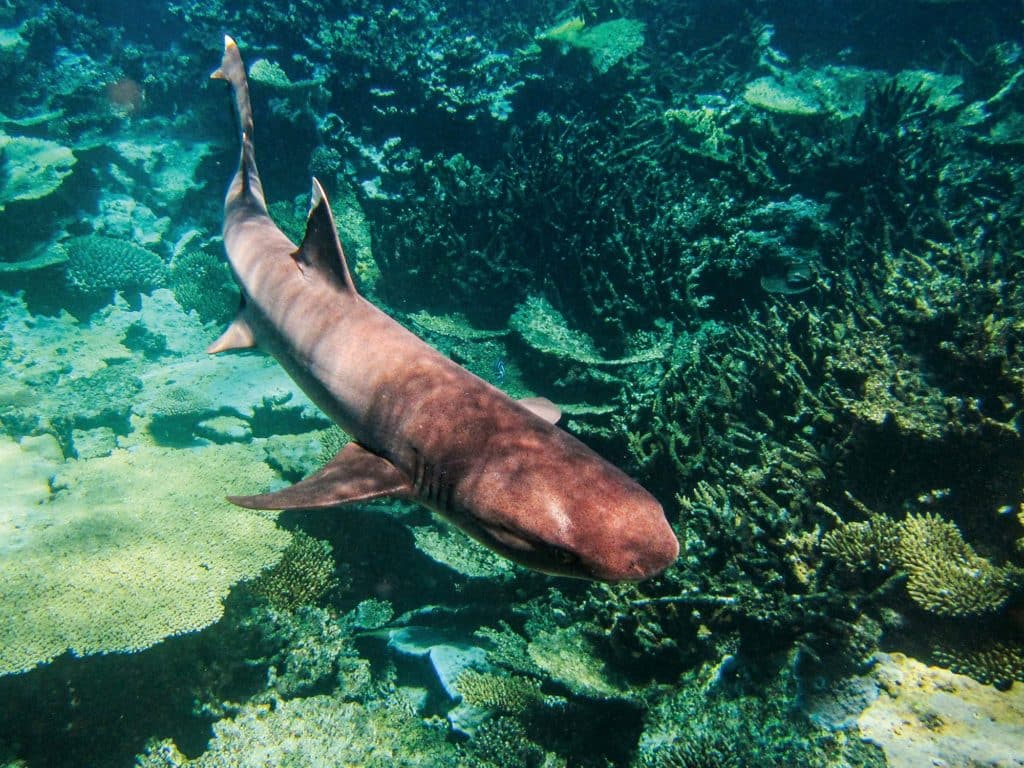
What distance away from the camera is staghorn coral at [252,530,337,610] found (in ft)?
16.0

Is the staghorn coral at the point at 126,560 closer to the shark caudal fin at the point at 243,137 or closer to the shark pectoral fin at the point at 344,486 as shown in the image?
the shark pectoral fin at the point at 344,486

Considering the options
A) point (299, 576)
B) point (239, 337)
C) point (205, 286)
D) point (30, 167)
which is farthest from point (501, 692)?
point (30, 167)

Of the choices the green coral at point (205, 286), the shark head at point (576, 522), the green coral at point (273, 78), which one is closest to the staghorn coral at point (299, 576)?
the shark head at point (576, 522)

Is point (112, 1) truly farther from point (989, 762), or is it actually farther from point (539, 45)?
point (989, 762)

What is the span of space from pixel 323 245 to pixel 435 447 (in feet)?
4.43

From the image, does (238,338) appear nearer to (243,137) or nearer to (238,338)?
(238,338)

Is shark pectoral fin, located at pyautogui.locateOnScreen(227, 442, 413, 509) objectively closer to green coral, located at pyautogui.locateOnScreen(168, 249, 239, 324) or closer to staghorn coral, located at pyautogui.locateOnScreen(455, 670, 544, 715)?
staghorn coral, located at pyautogui.locateOnScreen(455, 670, 544, 715)

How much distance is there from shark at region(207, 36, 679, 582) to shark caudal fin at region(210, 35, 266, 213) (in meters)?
1.31

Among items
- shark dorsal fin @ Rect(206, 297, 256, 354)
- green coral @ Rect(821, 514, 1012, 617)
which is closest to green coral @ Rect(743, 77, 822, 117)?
green coral @ Rect(821, 514, 1012, 617)

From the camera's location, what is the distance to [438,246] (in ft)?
23.7

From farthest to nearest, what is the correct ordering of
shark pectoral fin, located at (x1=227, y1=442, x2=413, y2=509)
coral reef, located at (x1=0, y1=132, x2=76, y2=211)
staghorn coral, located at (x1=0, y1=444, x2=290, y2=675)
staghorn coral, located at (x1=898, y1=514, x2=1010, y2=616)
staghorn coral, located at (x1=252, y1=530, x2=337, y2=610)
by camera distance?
1. coral reef, located at (x1=0, y1=132, x2=76, y2=211)
2. staghorn coral, located at (x1=252, y1=530, x2=337, y2=610)
3. staghorn coral, located at (x1=0, y1=444, x2=290, y2=675)
4. staghorn coral, located at (x1=898, y1=514, x2=1010, y2=616)
5. shark pectoral fin, located at (x1=227, y1=442, x2=413, y2=509)

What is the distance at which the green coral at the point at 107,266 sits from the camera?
1054 centimetres

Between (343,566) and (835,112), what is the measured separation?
397 inches

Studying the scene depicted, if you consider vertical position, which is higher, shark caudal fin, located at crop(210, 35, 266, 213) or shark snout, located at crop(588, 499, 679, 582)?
shark caudal fin, located at crop(210, 35, 266, 213)
